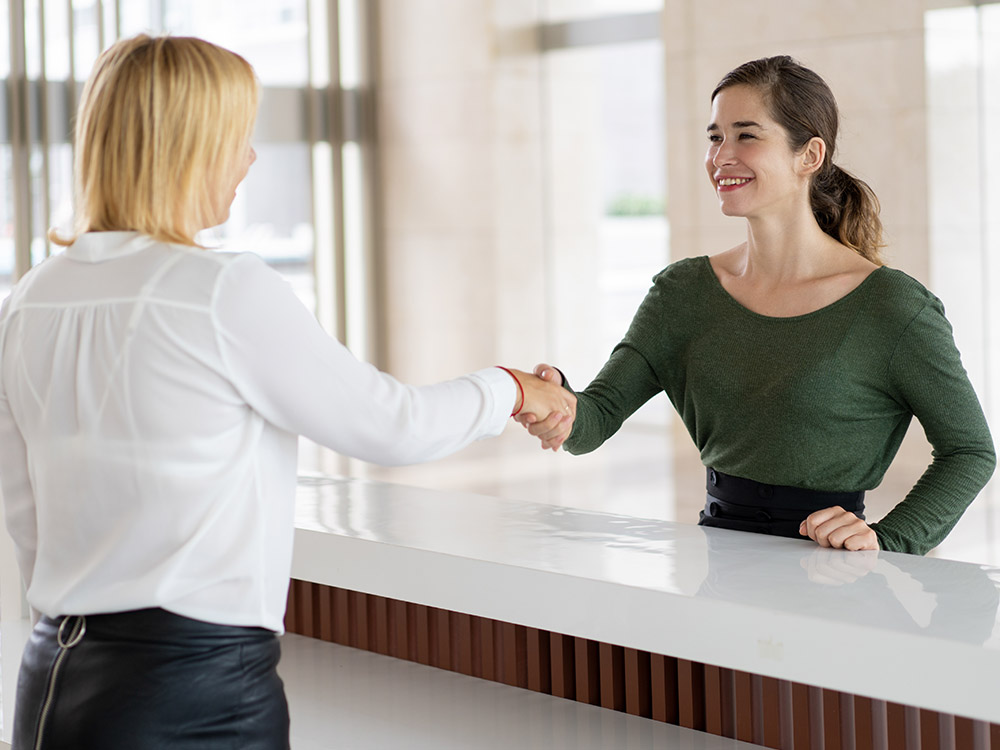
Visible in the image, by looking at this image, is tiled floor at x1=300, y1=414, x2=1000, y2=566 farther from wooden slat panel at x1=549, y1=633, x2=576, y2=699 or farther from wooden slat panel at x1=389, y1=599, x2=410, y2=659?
wooden slat panel at x1=549, y1=633, x2=576, y2=699

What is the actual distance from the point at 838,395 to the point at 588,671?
76cm

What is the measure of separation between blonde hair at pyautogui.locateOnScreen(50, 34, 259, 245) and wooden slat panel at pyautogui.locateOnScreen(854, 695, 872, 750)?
1363 mm

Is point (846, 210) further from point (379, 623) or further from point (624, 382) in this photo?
point (379, 623)

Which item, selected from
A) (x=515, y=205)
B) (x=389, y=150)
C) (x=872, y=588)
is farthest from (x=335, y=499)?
(x=389, y=150)

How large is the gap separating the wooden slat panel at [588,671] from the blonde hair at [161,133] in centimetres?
132

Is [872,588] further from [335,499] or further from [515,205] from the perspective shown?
[515,205]

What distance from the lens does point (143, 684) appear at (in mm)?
1549

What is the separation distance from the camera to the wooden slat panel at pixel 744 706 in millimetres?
2305

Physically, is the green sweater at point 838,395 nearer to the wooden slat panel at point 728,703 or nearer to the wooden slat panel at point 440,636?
the wooden slat panel at point 728,703

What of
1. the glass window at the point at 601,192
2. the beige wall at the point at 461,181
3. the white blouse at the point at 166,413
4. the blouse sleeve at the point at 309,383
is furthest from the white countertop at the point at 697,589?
the glass window at the point at 601,192

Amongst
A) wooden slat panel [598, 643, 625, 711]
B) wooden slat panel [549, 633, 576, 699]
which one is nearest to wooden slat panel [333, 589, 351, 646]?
wooden slat panel [549, 633, 576, 699]

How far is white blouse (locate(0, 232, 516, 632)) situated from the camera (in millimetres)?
1518

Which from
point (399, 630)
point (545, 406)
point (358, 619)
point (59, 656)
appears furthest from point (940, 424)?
point (59, 656)

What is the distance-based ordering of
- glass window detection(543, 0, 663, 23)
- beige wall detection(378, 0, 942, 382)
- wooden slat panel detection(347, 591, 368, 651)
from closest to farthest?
wooden slat panel detection(347, 591, 368, 651) < beige wall detection(378, 0, 942, 382) < glass window detection(543, 0, 663, 23)
